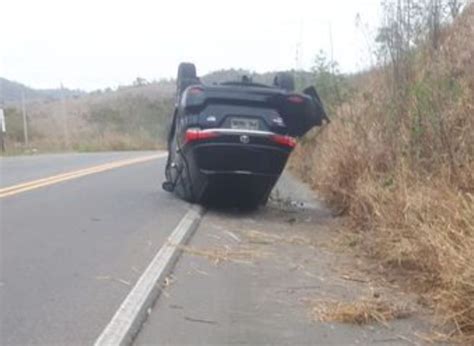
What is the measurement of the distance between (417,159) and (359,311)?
3.78m

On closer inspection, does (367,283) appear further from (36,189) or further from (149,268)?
(36,189)

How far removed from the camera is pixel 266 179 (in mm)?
11773

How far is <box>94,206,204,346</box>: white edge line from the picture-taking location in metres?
5.83

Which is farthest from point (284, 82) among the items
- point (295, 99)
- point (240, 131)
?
point (240, 131)

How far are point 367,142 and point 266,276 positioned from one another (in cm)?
439

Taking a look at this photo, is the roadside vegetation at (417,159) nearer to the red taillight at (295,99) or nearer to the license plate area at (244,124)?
the red taillight at (295,99)

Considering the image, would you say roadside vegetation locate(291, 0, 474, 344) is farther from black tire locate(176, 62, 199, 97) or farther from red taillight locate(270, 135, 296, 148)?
black tire locate(176, 62, 199, 97)

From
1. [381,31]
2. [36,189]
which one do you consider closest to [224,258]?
[381,31]

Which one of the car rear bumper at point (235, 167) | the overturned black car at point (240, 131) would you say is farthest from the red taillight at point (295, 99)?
the car rear bumper at point (235, 167)

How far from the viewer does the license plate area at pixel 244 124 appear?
11414 mm

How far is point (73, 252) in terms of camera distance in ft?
28.4

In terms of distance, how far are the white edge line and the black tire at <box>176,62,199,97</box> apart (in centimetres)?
325

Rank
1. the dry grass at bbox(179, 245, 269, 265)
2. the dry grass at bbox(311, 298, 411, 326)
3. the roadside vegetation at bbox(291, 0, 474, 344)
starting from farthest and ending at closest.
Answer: the dry grass at bbox(179, 245, 269, 265)
the roadside vegetation at bbox(291, 0, 474, 344)
the dry grass at bbox(311, 298, 411, 326)

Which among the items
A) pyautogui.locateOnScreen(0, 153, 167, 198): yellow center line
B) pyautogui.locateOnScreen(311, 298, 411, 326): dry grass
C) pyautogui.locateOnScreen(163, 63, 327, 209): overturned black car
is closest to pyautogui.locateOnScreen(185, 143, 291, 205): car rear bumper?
pyautogui.locateOnScreen(163, 63, 327, 209): overturned black car
